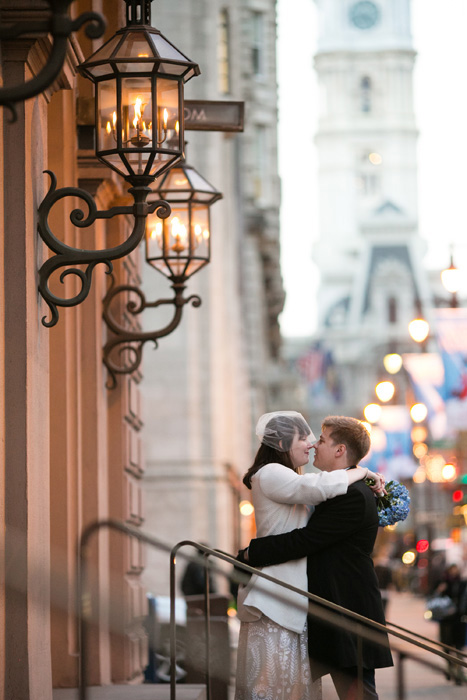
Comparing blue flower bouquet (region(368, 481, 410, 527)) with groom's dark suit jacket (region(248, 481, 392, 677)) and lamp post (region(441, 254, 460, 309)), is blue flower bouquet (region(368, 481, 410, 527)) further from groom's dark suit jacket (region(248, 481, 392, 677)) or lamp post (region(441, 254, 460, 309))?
lamp post (region(441, 254, 460, 309))

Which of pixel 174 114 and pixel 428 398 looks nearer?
pixel 174 114

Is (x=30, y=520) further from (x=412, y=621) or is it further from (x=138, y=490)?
(x=412, y=621)

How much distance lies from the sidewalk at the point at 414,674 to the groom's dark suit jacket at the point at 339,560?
0.98 ft

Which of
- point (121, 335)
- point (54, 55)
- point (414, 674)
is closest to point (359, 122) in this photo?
point (414, 674)

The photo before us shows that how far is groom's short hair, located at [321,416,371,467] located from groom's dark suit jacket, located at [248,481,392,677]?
6.7 inches

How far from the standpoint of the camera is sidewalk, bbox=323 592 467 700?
295 inches

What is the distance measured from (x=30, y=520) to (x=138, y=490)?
5764 millimetres

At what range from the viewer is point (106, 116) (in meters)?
7.73

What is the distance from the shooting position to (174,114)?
7.77m

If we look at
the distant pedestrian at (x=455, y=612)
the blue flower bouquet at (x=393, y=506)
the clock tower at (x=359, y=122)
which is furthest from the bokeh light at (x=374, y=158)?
the blue flower bouquet at (x=393, y=506)

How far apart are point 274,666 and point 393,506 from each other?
3.61 feet

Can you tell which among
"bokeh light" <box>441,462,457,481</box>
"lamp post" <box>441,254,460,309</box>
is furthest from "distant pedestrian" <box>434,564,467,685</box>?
"bokeh light" <box>441,462,457,481</box>

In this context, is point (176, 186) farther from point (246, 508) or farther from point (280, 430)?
point (246, 508)

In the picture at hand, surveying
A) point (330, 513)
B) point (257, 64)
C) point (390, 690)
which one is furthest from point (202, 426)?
point (257, 64)
